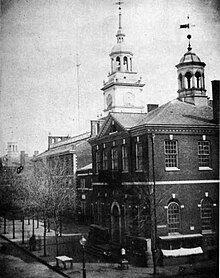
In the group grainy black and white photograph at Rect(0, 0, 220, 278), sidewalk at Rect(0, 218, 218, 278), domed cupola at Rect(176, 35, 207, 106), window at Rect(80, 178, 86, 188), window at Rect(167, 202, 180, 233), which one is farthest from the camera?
domed cupola at Rect(176, 35, 207, 106)

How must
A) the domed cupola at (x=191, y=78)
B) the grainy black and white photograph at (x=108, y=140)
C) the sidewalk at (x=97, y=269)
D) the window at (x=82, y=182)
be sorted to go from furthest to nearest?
the domed cupola at (x=191, y=78)
the window at (x=82, y=182)
the grainy black and white photograph at (x=108, y=140)
the sidewalk at (x=97, y=269)

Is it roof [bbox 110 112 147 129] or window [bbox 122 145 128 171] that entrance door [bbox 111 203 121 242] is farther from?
roof [bbox 110 112 147 129]

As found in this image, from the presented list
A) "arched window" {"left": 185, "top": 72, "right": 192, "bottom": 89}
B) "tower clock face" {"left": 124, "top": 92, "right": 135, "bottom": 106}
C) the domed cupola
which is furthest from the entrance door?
"arched window" {"left": 185, "top": 72, "right": 192, "bottom": 89}

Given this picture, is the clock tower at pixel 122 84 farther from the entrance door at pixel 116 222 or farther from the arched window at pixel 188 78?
the entrance door at pixel 116 222

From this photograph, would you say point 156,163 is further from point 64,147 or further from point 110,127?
point 64,147

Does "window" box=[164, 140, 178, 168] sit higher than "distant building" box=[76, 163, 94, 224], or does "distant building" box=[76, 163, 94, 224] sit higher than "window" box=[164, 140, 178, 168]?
"window" box=[164, 140, 178, 168]

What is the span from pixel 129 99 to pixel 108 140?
0.76 m

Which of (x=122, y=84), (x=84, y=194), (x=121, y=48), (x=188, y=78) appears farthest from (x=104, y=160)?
(x=188, y=78)

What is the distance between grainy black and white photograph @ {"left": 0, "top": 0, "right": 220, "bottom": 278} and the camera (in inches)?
244

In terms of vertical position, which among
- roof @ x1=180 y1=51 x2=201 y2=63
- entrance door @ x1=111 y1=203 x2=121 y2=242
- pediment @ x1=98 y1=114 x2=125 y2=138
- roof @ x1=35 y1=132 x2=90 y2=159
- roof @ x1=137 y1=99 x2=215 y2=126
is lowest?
entrance door @ x1=111 y1=203 x2=121 y2=242

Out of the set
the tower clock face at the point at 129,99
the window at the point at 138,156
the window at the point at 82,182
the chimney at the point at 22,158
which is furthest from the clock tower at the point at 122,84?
the chimney at the point at 22,158

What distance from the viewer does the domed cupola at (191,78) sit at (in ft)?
22.1

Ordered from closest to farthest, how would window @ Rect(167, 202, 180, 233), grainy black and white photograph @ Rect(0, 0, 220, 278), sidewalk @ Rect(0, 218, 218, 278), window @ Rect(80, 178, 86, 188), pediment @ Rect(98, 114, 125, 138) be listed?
sidewalk @ Rect(0, 218, 218, 278) → grainy black and white photograph @ Rect(0, 0, 220, 278) → window @ Rect(167, 202, 180, 233) → pediment @ Rect(98, 114, 125, 138) → window @ Rect(80, 178, 86, 188)

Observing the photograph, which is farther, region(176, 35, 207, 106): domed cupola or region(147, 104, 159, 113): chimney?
region(176, 35, 207, 106): domed cupola
